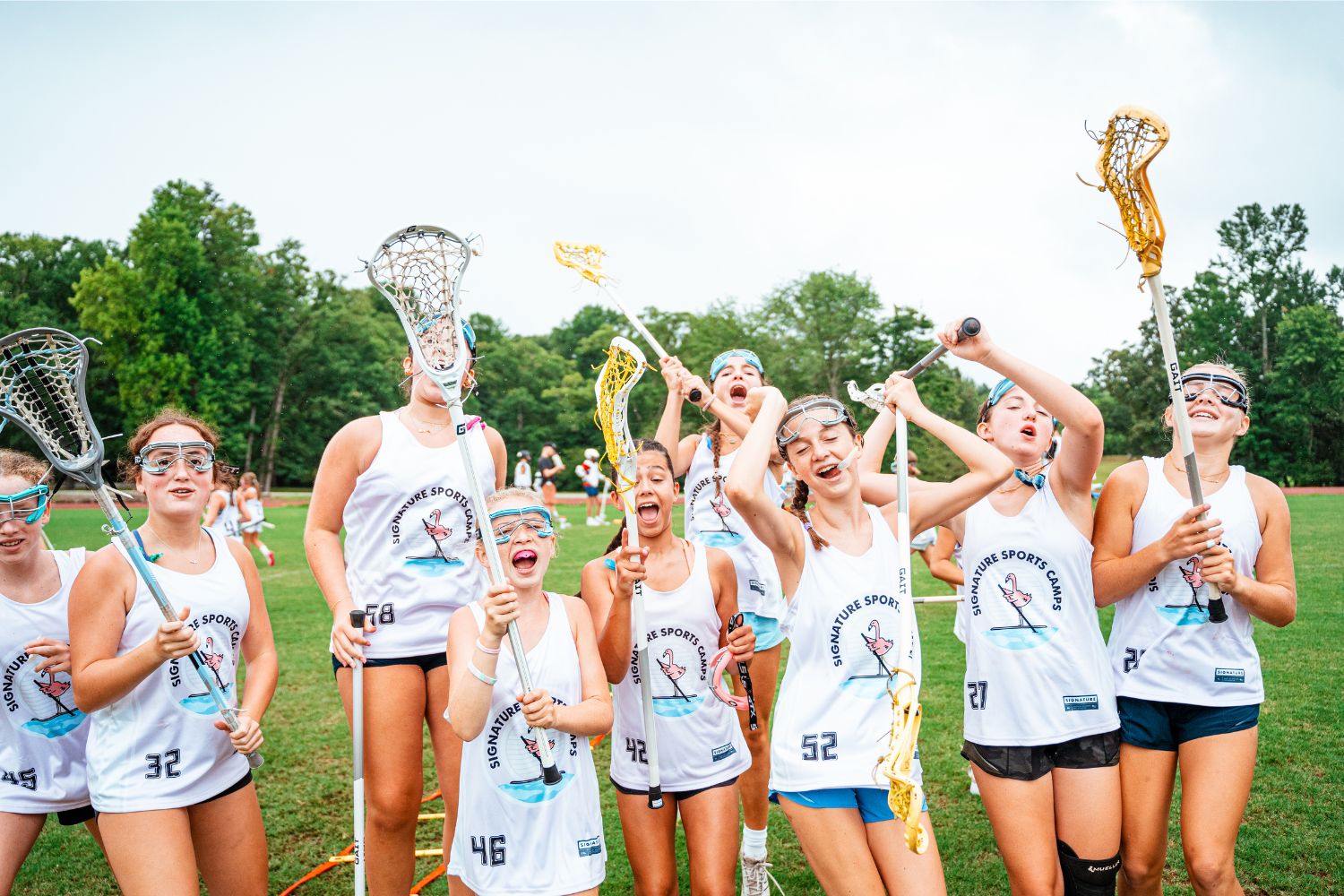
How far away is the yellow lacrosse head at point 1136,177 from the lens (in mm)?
3414

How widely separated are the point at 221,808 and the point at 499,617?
5.14 feet

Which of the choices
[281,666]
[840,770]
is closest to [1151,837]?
[840,770]

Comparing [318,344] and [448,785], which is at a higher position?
[318,344]

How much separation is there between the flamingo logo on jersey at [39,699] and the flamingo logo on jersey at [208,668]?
2.61 ft

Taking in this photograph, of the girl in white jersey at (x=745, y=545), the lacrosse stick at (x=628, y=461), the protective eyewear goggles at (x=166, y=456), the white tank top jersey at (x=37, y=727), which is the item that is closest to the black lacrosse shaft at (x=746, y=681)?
the girl in white jersey at (x=745, y=545)

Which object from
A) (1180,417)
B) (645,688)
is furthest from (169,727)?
(1180,417)

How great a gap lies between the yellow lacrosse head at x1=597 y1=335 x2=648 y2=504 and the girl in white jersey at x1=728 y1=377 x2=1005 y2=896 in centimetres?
86

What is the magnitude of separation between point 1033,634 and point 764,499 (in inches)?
53.5

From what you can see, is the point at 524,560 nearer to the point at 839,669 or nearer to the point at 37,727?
the point at 839,669

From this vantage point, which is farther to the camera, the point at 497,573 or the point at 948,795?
the point at 948,795

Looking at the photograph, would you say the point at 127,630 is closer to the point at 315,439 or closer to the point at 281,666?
the point at 281,666

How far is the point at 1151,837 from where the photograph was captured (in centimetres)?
374

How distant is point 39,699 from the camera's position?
412 centimetres

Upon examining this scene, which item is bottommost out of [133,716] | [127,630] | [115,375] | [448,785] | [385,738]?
[448,785]
